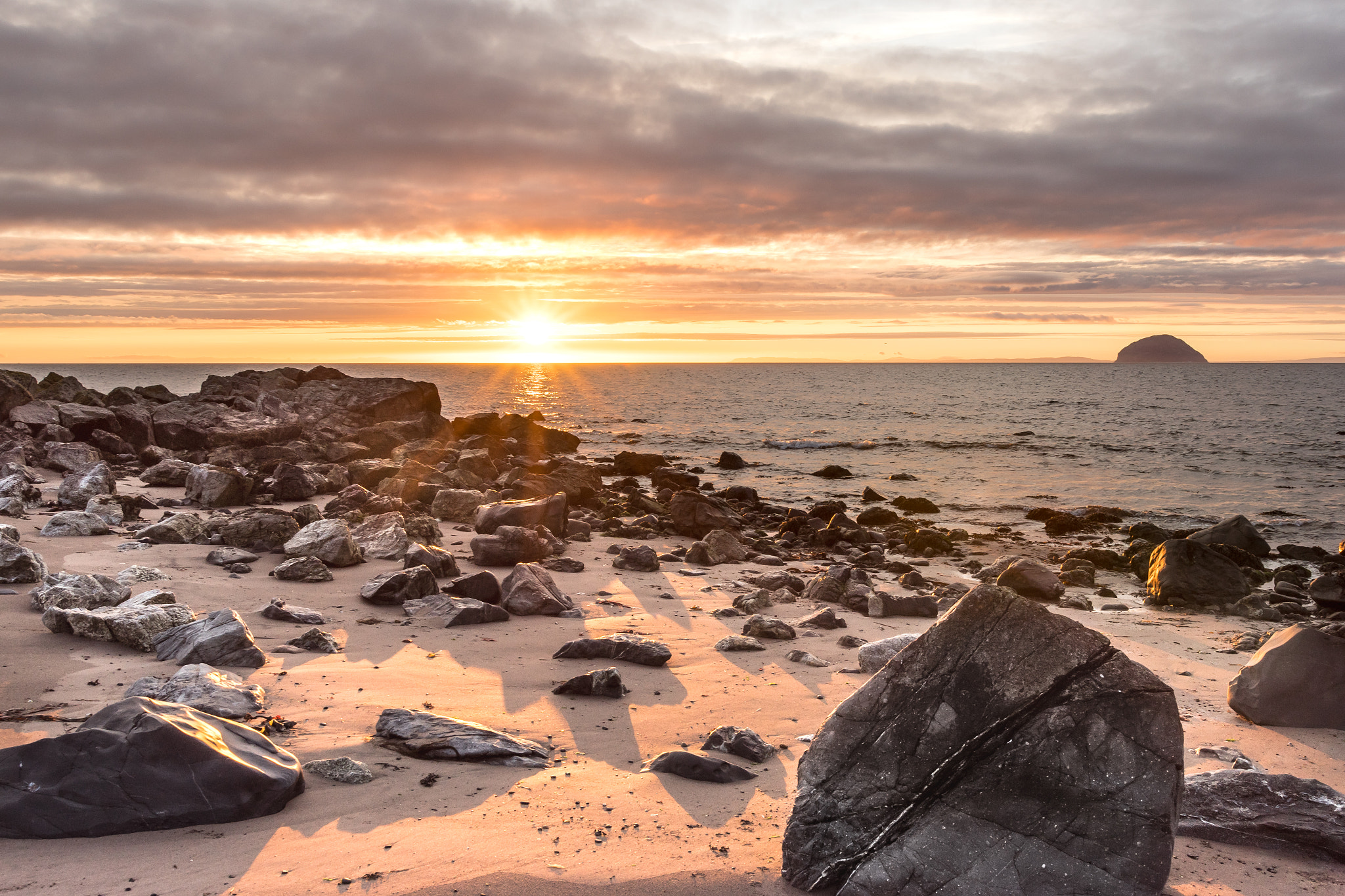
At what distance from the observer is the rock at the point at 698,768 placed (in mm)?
5047

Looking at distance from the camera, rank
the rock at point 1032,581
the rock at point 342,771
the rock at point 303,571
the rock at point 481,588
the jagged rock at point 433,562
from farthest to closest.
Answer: the rock at point 1032,581 → the jagged rock at point 433,562 → the rock at point 303,571 → the rock at point 481,588 → the rock at point 342,771

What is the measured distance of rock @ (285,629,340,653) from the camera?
284 inches

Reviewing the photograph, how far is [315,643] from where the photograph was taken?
23.7 ft

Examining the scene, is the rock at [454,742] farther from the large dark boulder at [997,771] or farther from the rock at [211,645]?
the large dark boulder at [997,771]

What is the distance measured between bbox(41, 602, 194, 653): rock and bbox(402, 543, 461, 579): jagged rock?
10.8ft

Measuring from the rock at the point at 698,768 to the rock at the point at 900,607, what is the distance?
553cm

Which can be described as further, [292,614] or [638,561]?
[638,561]

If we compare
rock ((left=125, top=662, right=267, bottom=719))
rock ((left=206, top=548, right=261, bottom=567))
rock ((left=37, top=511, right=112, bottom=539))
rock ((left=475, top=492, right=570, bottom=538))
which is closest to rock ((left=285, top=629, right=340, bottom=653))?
Result: rock ((left=125, top=662, right=267, bottom=719))

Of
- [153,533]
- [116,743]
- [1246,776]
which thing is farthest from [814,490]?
[116,743]

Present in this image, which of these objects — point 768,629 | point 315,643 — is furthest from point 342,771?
point 768,629

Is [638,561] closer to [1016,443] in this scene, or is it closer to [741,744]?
[741,744]

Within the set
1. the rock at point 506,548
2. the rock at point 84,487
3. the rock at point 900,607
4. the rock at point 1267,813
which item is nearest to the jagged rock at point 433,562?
the rock at point 506,548

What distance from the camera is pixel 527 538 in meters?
11.7

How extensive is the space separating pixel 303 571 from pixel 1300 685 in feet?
33.0
